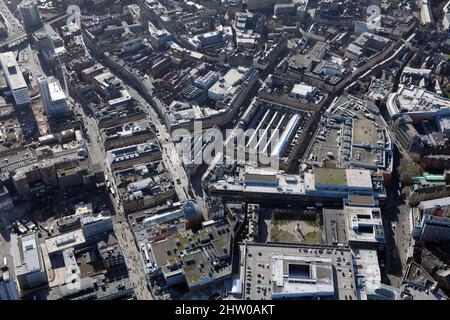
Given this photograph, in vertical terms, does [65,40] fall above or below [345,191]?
above

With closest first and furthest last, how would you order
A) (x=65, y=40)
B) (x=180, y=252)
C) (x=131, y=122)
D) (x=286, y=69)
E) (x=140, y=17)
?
(x=180, y=252)
(x=131, y=122)
(x=286, y=69)
(x=65, y=40)
(x=140, y=17)

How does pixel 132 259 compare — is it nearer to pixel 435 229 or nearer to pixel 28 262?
pixel 28 262

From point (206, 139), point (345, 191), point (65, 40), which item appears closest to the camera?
point (345, 191)

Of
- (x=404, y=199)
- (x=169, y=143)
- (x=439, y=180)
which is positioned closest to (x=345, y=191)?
(x=404, y=199)

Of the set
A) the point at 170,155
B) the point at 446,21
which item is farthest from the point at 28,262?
the point at 446,21

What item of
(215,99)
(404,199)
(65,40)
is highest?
(65,40)

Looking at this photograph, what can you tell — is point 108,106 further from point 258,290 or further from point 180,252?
point 258,290

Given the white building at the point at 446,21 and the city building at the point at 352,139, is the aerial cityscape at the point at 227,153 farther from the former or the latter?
the white building at the point at 446,21
